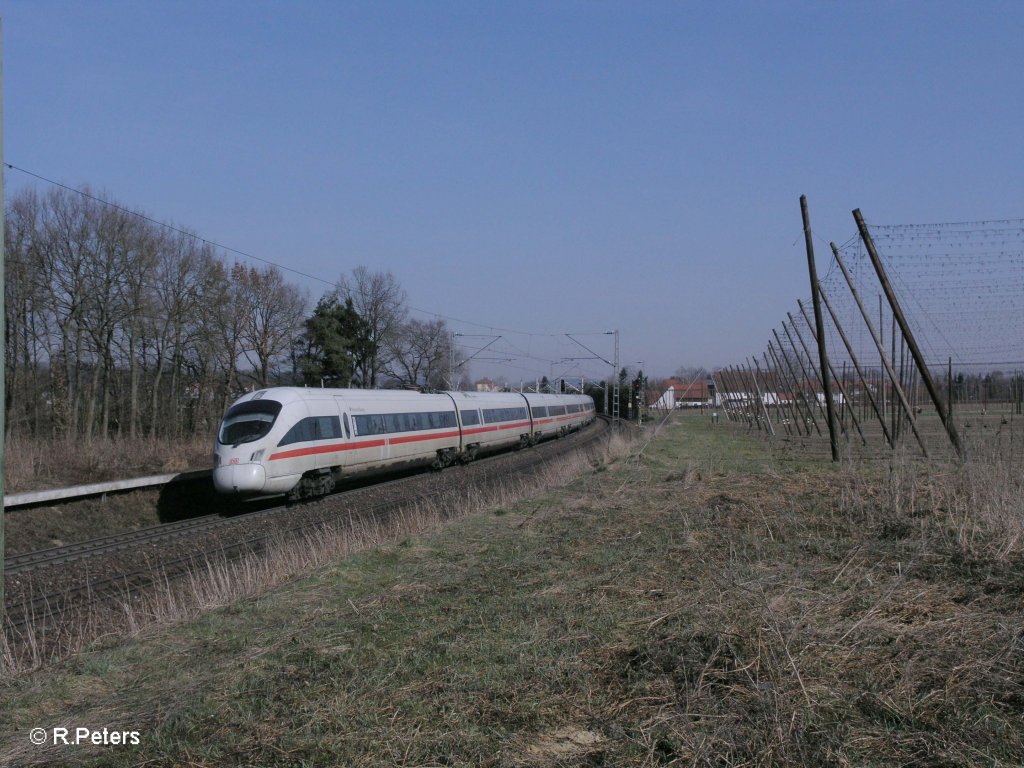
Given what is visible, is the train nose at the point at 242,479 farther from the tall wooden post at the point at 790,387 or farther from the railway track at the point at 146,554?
the tall wooden post at the point at 790,387

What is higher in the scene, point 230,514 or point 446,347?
point 446,347

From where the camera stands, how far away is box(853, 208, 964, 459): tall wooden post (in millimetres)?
13914

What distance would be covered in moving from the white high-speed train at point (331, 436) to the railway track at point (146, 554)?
2.56ft

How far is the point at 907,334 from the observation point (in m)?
14.5

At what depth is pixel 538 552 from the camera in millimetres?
8984

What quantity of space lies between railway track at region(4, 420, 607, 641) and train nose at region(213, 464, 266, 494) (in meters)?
0.58

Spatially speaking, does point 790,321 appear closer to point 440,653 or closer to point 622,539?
point 622,539

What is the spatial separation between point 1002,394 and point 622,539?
3383cm

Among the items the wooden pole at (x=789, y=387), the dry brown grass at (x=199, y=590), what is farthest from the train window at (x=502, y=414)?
the dry brown grass at (x=199, y=590)

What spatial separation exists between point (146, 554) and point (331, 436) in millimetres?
7140

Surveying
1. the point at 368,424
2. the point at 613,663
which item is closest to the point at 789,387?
the point at 368,424

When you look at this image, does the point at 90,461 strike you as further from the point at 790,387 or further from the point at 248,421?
the point at 790,387

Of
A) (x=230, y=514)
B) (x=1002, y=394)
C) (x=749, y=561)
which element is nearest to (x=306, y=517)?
(x=230, y=514)

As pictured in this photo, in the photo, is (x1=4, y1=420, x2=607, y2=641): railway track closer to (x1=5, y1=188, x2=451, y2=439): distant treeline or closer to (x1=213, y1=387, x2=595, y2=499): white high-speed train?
(x1=213, y1=387, x2=595, y2=499): white high-speed train
